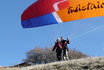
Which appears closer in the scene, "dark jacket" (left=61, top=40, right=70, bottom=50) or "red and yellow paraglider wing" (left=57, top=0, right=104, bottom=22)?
"red and yellow paraglider wing" (left=57, top=0, right=104, bottom=22)

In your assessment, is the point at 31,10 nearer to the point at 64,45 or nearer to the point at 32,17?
the point at 32,17

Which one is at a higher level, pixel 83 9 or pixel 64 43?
pixel 83 9

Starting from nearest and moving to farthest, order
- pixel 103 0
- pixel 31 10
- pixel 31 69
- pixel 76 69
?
pixel 76 69 < pixel 31 69 < pixel 103 0 < pixel 31 10

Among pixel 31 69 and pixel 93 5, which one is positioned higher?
pixel 93 5

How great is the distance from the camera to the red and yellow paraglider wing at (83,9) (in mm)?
17656

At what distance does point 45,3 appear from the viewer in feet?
61.1

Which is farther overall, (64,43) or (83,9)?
(64,43)

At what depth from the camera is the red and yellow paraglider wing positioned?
17.7 meters

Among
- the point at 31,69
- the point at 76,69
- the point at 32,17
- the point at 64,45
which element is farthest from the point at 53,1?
the point at 76,69

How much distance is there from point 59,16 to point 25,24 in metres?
2.53

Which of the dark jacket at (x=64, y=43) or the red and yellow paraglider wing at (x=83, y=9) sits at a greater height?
the red and yellow paraglider wing at (x=83, y=9)

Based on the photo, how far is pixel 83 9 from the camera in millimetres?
17844

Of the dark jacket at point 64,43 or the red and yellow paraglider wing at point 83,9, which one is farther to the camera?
the dark jacket at point 64,43

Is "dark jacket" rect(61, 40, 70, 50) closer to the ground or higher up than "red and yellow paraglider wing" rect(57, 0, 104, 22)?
closer to the ground
